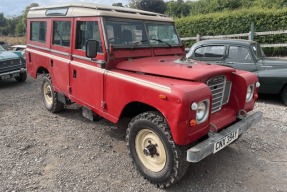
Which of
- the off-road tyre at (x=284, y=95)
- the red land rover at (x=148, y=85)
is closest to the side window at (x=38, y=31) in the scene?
the red land rover at (x=148, y=85)

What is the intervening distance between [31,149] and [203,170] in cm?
280

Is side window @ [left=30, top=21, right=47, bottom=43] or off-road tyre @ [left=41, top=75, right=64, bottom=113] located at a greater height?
side window @ [left=30, top=21, right=47, bottom=43]

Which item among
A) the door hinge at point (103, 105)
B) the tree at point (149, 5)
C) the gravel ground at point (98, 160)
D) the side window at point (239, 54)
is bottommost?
the gravel ground at point (98, 160)

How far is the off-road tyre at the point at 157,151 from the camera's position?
3.29 m

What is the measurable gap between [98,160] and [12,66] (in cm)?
679

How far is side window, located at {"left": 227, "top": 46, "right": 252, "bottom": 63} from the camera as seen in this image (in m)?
7.26

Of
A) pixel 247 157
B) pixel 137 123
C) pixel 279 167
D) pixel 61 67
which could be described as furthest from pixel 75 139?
pixel 279 167

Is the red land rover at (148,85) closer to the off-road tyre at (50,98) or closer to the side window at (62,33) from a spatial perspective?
the side window at (62,33)

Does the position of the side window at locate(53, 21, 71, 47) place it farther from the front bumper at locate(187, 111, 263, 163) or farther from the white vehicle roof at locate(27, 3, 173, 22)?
the front bumper at locate(187, 111, 263, 163)

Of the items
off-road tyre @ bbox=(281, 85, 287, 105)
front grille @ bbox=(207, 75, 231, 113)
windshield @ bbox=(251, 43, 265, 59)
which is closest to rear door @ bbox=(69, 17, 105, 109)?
front grille @ bbox=(207, 75, 231, 113)

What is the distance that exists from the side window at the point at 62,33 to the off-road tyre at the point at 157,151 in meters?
2.39

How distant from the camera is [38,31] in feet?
20.4

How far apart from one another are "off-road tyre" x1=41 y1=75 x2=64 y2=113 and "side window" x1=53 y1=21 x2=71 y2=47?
39.5 inches

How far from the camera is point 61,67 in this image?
528 cm
